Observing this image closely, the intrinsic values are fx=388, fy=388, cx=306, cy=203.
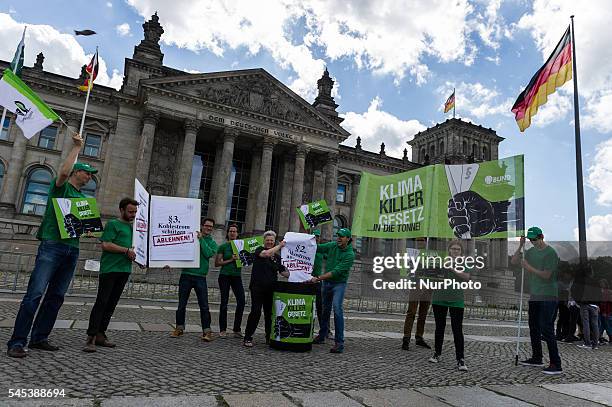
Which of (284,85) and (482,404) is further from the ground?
(284,85)

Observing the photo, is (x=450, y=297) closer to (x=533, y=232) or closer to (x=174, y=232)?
(x=533, y=232)

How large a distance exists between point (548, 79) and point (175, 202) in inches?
524

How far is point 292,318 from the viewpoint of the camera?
6645 millimetres

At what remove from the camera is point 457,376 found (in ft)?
18.1

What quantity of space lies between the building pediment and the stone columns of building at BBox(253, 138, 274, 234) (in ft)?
9.09

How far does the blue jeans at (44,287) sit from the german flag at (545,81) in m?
13.5

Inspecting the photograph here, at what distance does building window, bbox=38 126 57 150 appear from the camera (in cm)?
3281

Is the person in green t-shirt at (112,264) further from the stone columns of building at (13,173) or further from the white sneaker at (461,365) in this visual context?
the stone columns of building at (13,173)

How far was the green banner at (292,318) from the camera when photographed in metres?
6.55

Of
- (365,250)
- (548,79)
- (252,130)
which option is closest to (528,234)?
(548,79)

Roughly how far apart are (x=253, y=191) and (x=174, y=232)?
29.9 m

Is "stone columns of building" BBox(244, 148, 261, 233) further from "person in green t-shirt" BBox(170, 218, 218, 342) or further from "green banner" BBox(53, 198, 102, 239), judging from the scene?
"green banner" BBox(53, 198, 102, 239)

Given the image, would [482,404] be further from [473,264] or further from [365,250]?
[365,250]
